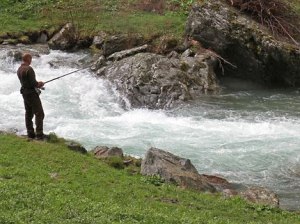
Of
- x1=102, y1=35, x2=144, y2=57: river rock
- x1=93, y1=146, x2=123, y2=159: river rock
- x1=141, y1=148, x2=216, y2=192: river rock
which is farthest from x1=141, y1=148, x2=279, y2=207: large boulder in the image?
x1=102, y1=35, x2=144, y2=57: river rock

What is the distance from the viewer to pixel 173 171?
1482 centimetres

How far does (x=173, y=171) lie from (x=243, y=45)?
15333 millimetres

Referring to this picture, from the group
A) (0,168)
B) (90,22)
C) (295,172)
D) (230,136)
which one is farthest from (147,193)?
(90,22)

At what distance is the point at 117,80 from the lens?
86.8 ft

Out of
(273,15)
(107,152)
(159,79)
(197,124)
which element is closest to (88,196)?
(107,152)

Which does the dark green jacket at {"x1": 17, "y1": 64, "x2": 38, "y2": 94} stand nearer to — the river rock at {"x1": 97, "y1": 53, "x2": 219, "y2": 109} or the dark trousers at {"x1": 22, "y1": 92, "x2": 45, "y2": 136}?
the dark trousers at {"x1": 22, "y1": 92, "x2": 45, "y2": 136}

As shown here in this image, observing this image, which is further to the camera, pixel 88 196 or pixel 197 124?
pixel 197 124

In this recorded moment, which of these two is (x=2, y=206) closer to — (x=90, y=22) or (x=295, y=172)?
(x=295, y=172)

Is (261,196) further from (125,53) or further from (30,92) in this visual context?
(125,53)

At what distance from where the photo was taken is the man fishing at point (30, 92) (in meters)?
15.2

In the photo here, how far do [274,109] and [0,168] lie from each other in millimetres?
15119

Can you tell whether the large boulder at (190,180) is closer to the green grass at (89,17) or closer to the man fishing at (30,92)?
the man fishing at (30,92)

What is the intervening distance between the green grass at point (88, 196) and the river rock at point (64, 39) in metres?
17.4

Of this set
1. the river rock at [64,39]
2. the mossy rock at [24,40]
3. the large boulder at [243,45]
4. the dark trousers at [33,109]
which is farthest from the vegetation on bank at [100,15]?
the dark trousers at [33,109]
